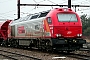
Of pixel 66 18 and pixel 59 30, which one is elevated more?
pixel 66 18

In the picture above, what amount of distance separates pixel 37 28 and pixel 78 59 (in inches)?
242

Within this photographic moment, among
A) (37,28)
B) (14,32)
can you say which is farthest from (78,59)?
(14,32)

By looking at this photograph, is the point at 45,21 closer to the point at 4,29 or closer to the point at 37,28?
the point at 37,28

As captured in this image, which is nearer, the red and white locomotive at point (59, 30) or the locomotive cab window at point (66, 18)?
the red and white locomotive at point (59, 30)

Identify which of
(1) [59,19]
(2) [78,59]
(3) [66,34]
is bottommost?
(2) [78,59]

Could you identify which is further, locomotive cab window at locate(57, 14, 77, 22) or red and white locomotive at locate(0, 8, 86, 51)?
locomotive cab window at locate(57, 14, 77, 22)

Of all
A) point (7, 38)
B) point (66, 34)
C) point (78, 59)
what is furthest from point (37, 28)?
point (7, 38)

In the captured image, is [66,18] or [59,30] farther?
[66,18]

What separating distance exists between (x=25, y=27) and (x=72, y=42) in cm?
631

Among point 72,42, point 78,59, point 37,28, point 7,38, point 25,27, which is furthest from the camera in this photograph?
point 7,38

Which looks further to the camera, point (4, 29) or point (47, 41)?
point (4, 29)

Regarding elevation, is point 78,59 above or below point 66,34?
below

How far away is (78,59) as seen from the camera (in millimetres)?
13938

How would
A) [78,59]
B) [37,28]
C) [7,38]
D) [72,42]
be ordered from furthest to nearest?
[7,38]
[37,28]
[72,42]
[78,59]
